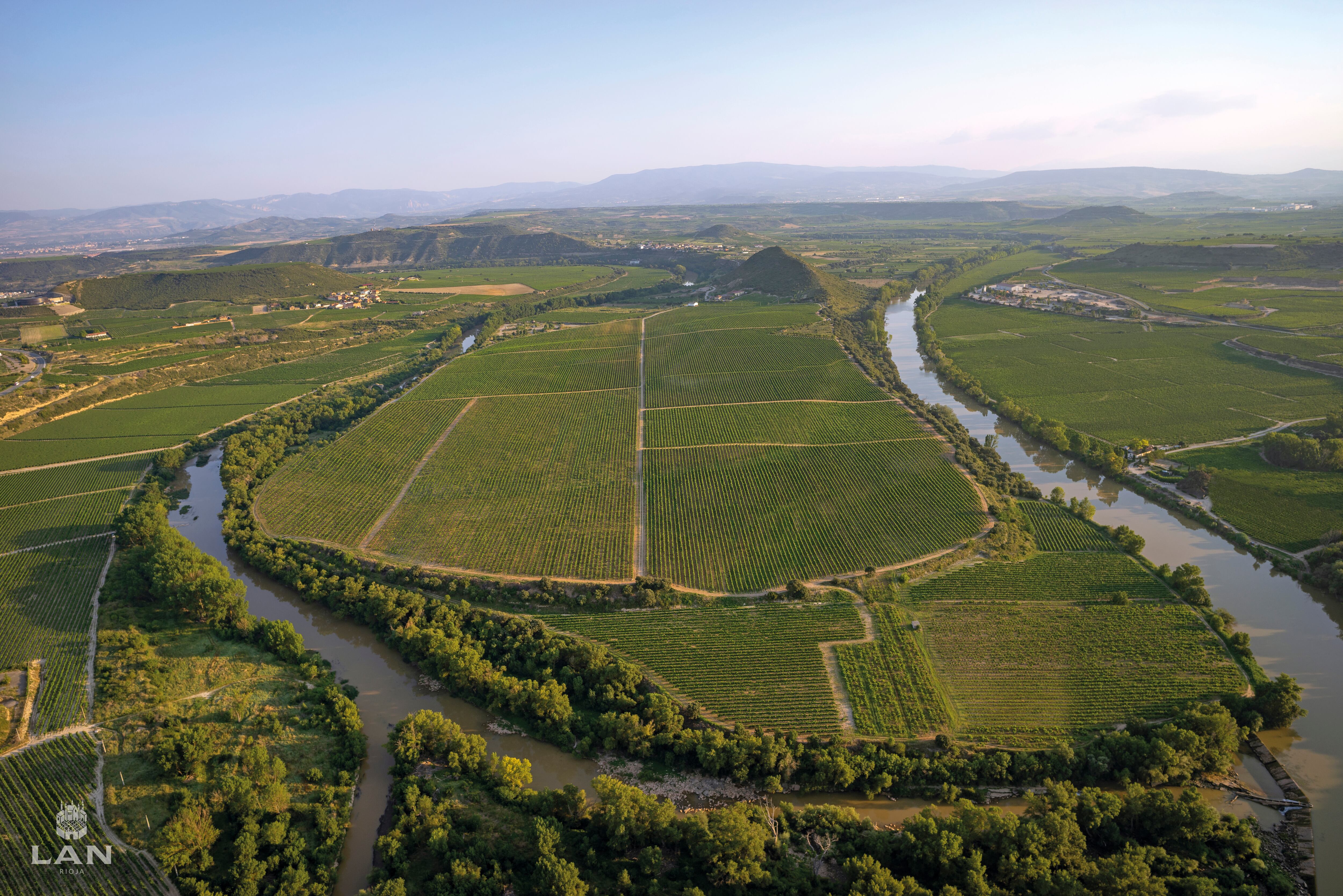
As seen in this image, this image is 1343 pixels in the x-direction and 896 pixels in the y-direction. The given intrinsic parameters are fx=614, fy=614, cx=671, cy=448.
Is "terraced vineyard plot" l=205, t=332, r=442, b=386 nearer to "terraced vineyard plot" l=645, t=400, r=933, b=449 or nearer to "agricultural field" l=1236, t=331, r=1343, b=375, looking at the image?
"terraced vineyard plot" l=645, t=400, r=933, b=449

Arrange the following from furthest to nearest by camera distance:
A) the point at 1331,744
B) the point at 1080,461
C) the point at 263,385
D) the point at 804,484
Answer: the point at 263,385 < the point at 1080,461 < the point at 804,484 < the point at 1331,744

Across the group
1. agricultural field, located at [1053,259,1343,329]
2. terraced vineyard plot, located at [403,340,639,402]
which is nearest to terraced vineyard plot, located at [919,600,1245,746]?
terraced vineyard plot, located at [403,340,639,402]

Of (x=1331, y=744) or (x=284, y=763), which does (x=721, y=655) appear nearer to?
(x=284, y=763)

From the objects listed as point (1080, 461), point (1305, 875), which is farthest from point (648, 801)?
point (1080, 461)

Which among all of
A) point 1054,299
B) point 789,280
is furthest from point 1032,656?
point 789,280

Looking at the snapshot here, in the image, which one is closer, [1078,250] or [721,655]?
[721,655]

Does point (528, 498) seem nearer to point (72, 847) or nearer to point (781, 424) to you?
point (781, 424)

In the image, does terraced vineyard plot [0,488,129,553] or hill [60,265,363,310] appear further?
hill [60,265,363,310]
